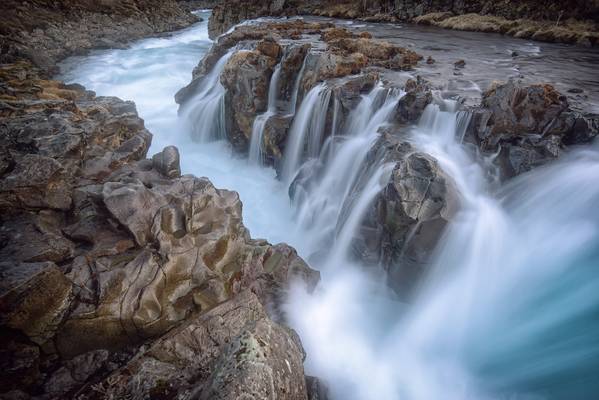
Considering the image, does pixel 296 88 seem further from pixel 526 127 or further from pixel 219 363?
pixel 219 363

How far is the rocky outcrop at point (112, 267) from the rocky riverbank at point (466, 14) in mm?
22537

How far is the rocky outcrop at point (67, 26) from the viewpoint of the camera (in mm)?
19709

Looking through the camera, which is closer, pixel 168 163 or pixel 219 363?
pixel 219 363

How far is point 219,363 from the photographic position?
11.4ft

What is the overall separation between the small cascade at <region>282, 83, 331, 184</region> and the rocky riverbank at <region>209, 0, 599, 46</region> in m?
17.2

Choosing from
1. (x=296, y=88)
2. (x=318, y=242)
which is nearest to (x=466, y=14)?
(x=296, y=88)

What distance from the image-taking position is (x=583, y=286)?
545 cm

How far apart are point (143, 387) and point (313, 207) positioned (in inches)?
263

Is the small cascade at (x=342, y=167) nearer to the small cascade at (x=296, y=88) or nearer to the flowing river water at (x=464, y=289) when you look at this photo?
the flowing river water at (x=464, y=289)

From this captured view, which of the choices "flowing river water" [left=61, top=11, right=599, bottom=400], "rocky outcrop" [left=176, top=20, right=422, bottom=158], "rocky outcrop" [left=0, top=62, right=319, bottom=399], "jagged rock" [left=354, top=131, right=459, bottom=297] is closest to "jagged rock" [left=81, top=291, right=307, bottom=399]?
"rocky outcrop" [left=0, top=62, right=319, bottom=399]

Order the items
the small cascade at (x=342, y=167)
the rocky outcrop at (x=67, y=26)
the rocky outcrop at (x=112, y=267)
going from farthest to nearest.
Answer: the rocky outcrop at (x=67, y=26)
the small cascade at (x=342, y=167)
the rocky outcrop at (x=112, y=267)

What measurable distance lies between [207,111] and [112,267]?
1083cm

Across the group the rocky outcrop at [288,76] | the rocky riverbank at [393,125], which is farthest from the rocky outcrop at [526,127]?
the rocky outcrop at [288,76]

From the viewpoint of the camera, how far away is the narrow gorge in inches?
174
